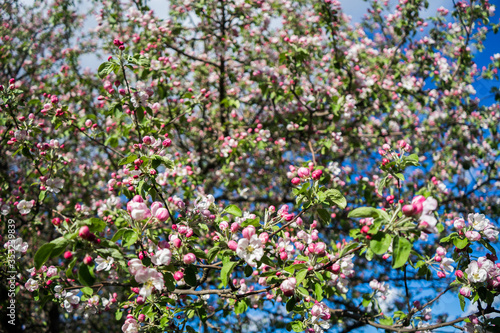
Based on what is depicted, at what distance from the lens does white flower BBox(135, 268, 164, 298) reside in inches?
56.1

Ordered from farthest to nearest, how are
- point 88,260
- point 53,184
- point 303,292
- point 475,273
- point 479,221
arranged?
point 53,184 → point 479,221 → point 475,273 → point 303,292 → point 88,260

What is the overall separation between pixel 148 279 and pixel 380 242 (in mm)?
1026

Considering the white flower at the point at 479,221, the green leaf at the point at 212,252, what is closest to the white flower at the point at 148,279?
the green leaf at the point at 212,252

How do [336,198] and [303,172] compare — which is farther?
[303,172]

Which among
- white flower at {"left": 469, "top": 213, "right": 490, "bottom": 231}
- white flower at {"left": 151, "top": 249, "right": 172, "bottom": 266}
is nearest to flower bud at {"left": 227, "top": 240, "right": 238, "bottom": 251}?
white flower at {"left": 151, "top": 249, "right": 172, "bottom": 266}

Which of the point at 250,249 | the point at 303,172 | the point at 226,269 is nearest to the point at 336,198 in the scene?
the point at 303,172

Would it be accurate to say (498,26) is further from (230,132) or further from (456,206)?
(230,132)

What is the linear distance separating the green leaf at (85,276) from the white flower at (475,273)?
1.88 m

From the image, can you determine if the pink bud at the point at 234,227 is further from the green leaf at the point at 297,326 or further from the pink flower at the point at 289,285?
the green leaf at the point at 297,326

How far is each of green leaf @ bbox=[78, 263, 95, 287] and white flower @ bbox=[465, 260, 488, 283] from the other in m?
1.88

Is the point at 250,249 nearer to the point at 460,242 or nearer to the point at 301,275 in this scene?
the point at 301,275

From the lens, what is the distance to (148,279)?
147cm

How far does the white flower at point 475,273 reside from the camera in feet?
5.50

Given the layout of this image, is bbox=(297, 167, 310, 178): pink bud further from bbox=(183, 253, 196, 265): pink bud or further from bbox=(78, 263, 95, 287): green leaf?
bbox=(78, 263, 95, 287): green leaf
